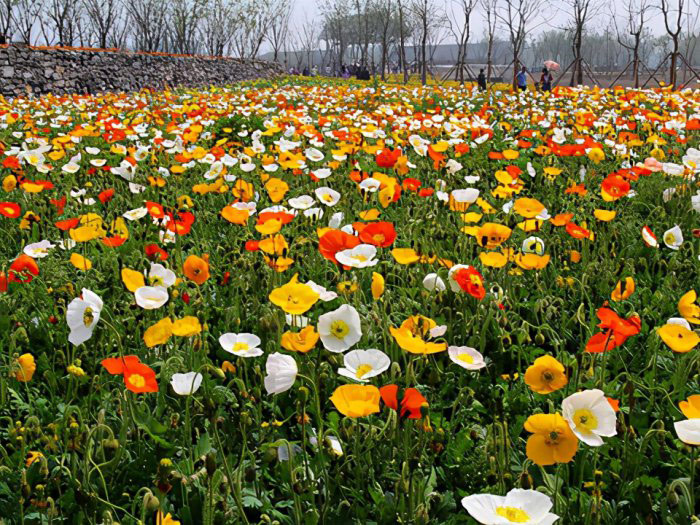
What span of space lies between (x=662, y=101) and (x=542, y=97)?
6.45 ft

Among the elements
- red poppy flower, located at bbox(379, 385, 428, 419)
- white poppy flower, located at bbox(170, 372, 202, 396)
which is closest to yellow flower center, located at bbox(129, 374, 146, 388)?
white poppy flower, located at bbox(170, 372, 202, 396)

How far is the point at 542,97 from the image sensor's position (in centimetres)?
1168

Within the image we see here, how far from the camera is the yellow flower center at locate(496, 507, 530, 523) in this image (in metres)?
1.07

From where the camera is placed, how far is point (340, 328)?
165 centimetres

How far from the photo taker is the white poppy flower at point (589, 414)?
1.26 metres

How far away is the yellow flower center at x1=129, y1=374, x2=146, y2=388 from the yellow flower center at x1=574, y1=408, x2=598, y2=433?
2.94 ft

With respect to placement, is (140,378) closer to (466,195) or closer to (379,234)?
(379,234)

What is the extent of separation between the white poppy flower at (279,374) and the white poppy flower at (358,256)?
511 mm

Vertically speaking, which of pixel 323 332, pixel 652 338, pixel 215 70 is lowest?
pixel 652 338

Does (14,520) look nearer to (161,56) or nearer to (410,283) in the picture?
(410,283)

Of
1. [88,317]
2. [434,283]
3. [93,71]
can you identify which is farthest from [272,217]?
[93,71]

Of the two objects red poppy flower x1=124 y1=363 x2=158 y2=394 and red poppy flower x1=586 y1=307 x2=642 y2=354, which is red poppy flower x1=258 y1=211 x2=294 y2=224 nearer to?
red poppy flower x1=124 y1=363 x2=158 y2=394

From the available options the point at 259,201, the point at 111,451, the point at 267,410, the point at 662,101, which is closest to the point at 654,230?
the point at 259,201

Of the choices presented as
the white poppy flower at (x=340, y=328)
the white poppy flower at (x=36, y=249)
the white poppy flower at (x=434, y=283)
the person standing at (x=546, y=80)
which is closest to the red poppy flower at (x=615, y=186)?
the white poppy flower at (x=434, y=283)
